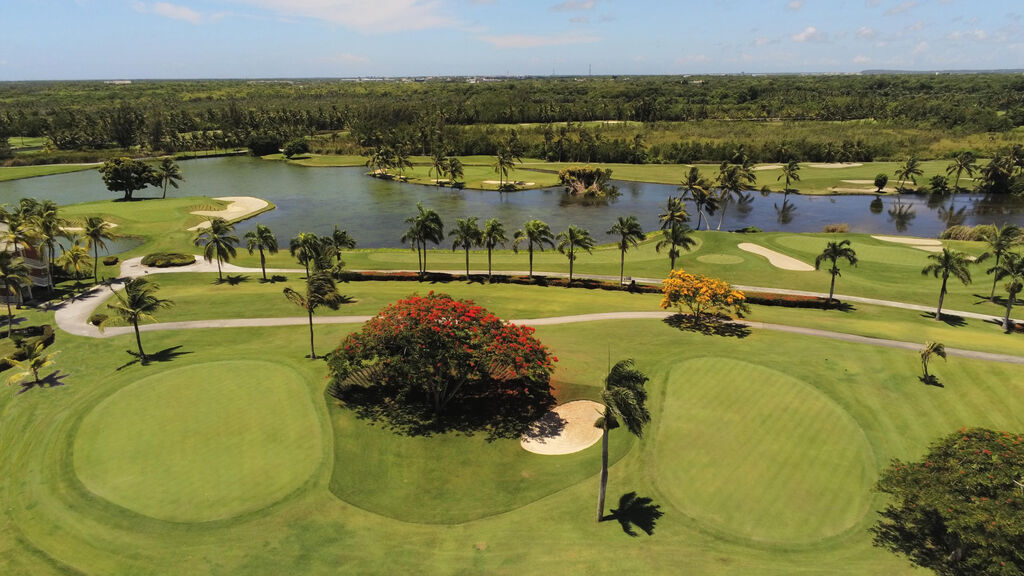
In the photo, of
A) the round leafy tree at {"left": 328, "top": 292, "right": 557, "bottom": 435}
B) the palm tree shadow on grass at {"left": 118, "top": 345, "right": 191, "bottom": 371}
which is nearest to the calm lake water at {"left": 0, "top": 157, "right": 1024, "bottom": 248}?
the palm tree shadow on grass at {"left": 118, "top": 345, "right": 191, "bottom": 371}

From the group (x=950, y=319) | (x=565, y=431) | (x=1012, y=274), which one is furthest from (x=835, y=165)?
(x=565, y=431)

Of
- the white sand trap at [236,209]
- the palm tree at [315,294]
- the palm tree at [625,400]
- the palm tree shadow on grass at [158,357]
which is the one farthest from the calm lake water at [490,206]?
the palm tree at [625,400]

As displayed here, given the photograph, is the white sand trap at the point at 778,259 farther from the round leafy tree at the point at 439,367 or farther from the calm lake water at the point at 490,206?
the round leafy tree at the point at 439,367

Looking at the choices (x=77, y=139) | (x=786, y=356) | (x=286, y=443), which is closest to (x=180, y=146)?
(x=77, y=139)

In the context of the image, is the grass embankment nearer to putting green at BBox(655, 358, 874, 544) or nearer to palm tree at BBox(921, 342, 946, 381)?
putting green at BBox(655, 358, 874, 544)

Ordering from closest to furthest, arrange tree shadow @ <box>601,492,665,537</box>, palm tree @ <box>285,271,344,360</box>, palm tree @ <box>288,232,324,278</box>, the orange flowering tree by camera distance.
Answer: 1. tree shadow @ <box>601,492,665,537</box>
2. palm tree @ <box>285,271,344,360</box>
3. the orange flowering tree
4. palm tree @ <box>288,232,324,278</box>

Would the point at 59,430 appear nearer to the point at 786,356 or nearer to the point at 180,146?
the point at 786,356

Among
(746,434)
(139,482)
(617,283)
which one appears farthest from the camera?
(617,283)
